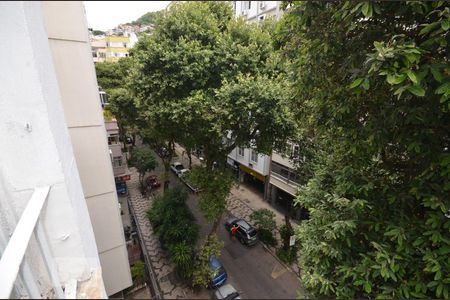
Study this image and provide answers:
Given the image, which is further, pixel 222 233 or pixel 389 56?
pixel 222 233

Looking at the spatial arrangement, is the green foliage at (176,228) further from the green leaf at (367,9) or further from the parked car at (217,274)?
the green leaf at (367,9)

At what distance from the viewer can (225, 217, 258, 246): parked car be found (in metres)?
9.36

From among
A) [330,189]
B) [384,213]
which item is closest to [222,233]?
[330,189]

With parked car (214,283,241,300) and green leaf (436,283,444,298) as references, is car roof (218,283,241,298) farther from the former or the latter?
green leaf (436,283,444,298)

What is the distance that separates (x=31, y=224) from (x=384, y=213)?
10.1 feet

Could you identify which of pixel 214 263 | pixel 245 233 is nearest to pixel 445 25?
pixel 214 263

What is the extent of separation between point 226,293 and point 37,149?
273 inches

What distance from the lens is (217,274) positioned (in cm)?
723

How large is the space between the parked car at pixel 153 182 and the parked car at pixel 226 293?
273 inches

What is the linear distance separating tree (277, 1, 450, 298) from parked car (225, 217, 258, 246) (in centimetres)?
658

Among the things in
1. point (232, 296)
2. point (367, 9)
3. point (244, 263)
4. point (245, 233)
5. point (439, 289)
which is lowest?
point (244, 263)

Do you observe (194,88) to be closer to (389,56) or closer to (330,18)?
(330,18)

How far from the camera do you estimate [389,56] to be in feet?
5.62

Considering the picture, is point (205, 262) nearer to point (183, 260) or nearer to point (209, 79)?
point (183, 260)
